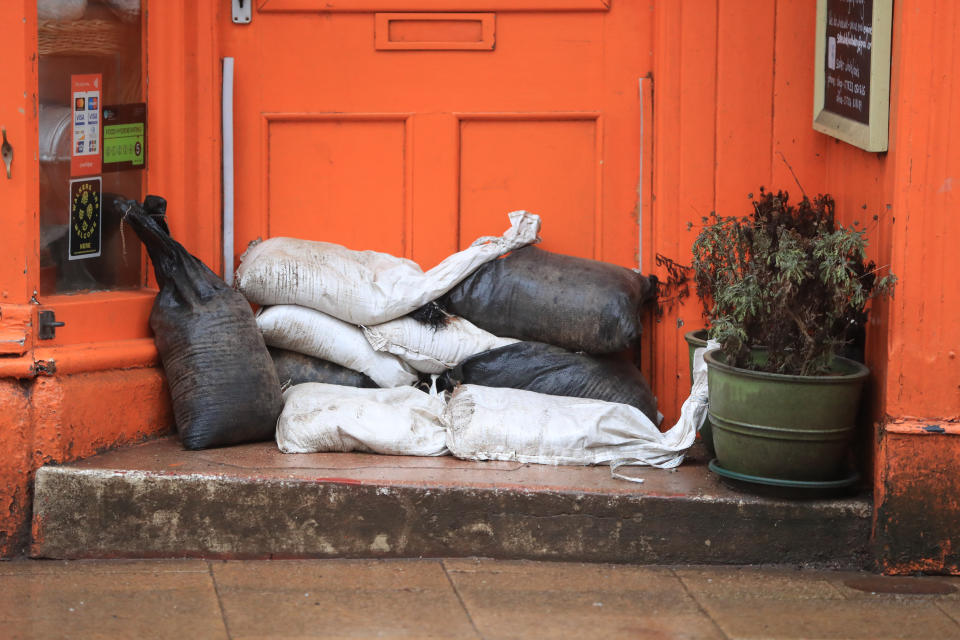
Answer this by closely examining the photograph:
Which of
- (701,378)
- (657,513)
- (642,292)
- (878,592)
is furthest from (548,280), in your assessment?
(878,592)

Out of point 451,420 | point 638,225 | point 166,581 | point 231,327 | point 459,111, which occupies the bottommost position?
point 166,581

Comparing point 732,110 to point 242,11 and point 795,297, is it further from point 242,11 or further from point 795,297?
point 242,11

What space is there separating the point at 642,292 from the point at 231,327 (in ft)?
5.08

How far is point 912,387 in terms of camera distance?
3.88 metres

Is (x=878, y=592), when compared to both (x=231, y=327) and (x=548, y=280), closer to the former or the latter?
(x=548, y=280)

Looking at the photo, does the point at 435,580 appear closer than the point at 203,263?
Yes

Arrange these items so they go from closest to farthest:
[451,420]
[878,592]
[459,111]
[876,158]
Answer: [878,592]
[876,158]
[451,420]
[459,111]

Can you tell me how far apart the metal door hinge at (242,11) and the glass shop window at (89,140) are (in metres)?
0.39

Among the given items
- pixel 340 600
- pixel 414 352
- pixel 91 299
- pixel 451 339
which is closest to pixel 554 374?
pixel 451 339

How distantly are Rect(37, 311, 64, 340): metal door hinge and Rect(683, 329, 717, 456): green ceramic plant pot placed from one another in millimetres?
2281

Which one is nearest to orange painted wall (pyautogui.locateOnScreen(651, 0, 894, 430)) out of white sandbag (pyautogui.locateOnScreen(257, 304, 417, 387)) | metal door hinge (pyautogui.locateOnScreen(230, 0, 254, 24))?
white sandbag (pyautogui.locateOnScreen(257, 304, 417, 387))

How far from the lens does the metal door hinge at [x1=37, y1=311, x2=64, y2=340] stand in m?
4.07

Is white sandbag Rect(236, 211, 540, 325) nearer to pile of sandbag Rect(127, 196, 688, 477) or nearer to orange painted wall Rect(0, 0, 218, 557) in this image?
pile of sandbag Rect(127, 196, 688, 477)

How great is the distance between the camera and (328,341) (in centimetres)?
457
